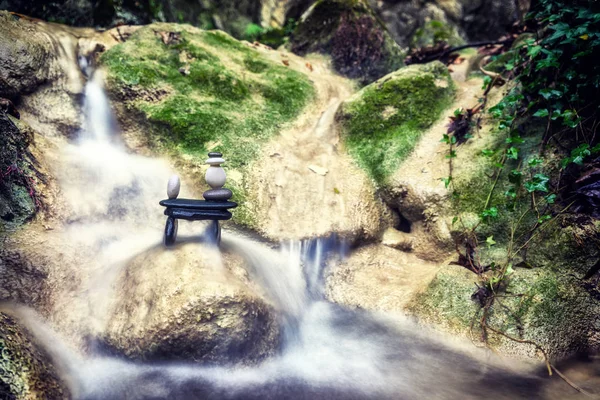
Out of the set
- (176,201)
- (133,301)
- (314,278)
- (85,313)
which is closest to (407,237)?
(314,278)

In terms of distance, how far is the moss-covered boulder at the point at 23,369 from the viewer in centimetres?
289

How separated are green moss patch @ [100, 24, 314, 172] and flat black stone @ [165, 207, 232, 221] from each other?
141cm

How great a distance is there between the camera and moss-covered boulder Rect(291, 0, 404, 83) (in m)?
8.70

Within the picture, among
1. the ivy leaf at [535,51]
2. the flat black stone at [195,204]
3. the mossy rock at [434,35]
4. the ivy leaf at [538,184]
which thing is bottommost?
the flat black stone at [195,204]

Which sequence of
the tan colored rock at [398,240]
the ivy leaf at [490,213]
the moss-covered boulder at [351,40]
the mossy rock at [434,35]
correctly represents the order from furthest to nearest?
the mossy rock at [434,35], the moss-covered boulder at [351,40], the tan colored rock at [398,240], the ivy leaf at [490,213]

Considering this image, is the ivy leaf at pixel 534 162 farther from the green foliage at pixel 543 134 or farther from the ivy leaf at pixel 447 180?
the ivy leaf at pixel 447 180

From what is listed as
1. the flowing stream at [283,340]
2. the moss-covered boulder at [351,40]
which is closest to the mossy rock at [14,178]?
the flowing stream at [283,340]

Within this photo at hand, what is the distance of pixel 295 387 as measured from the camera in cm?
347

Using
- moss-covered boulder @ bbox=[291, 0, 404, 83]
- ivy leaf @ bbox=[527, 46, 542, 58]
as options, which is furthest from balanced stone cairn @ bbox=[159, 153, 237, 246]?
moss-covered boulder @ bbox=[291, 0, 404, 83]

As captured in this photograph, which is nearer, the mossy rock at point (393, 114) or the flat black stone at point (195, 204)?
the flat black stone at point (195, 204)

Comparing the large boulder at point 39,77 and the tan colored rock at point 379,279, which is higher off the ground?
the large boulder at point 39,77

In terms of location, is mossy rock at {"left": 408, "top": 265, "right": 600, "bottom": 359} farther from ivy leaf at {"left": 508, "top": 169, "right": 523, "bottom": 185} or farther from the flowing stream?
ivy leaf at {"left": 508, "top": 169, "right": 523, "bottom": 185}

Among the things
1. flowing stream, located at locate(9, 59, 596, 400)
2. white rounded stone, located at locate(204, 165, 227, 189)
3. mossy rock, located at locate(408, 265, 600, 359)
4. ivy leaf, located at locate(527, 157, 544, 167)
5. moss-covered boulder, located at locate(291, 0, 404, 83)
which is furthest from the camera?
moss-covered boulder, located at locate(291, 0, 404, 83)

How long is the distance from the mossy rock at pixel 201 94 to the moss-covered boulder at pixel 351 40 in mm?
1809
